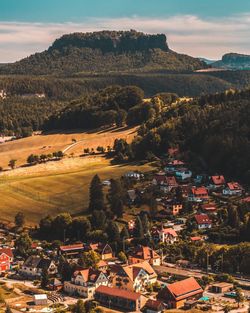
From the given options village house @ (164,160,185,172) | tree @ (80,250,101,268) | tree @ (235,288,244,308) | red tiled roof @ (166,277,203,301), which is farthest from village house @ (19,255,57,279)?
village house @ (164,160,185,172)

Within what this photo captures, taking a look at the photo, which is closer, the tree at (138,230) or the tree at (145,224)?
the tree at (138,230)

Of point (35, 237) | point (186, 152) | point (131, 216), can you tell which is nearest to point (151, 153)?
point (186, 152)

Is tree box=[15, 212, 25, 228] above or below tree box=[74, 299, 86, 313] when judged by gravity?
above

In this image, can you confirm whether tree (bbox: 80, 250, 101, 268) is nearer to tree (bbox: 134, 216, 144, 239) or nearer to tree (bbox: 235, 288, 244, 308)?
tree (bbox: 134, 216, 144, 239)

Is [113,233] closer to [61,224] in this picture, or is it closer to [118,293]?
[61,224]

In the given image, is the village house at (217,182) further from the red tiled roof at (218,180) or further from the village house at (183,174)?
the village house at (183,174)

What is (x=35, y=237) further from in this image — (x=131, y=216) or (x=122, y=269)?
(x=122, y=269)

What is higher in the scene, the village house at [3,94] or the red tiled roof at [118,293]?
the village house at [3,94]

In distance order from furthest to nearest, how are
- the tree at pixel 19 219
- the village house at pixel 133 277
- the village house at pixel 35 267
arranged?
1. the tree at pixel 19 219
2. the village house at pixel 35 267
3. the village house at pixel 133 277

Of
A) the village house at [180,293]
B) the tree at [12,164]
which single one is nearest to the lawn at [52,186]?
the tree at [12,164]
